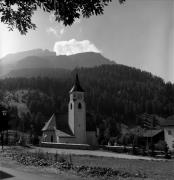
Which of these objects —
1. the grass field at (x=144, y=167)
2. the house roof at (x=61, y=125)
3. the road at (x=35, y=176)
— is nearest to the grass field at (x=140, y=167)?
the grass field at (x=144, y=167)

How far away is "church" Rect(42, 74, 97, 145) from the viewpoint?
69.6 meters

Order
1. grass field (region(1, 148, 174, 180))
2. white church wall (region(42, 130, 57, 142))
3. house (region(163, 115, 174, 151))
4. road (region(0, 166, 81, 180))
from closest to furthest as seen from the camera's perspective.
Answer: road (region(0, 166, 81, 180)) → grass field (region(1, 148, 174, 180)) → house (region(163, 115, 174, 151)) → white church wall (region(42, 130, 57, 142))

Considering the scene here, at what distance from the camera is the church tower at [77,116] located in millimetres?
70500

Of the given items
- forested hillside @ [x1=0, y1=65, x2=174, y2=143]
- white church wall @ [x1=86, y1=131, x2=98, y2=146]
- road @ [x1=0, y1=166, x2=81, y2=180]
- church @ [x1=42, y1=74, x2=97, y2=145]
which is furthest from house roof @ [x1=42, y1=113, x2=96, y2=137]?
forested hillside @ [x1=0, y1=65, x2=174, y2=143]

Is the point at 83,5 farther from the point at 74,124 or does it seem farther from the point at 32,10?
the point at 74,124

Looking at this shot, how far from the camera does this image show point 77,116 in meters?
72.8

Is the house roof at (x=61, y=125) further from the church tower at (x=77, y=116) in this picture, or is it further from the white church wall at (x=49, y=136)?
the church tower at (x=77, y=116)

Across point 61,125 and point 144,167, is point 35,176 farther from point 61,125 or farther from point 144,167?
point 61,125

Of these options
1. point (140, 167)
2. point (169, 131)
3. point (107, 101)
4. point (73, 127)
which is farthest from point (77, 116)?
point (107, 101)

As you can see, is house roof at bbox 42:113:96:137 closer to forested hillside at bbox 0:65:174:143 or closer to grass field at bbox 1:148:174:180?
grass field at bbox 1:148:174:180

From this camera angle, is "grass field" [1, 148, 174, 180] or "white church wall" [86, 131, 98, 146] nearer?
"grass field" [1, 148, 174, 180]

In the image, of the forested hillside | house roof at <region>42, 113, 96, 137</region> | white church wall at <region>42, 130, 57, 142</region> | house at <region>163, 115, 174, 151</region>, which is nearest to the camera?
house at <region>163, 115, 174, 151</region>

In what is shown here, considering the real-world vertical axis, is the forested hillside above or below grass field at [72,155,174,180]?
above

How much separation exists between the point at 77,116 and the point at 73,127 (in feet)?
9.63
